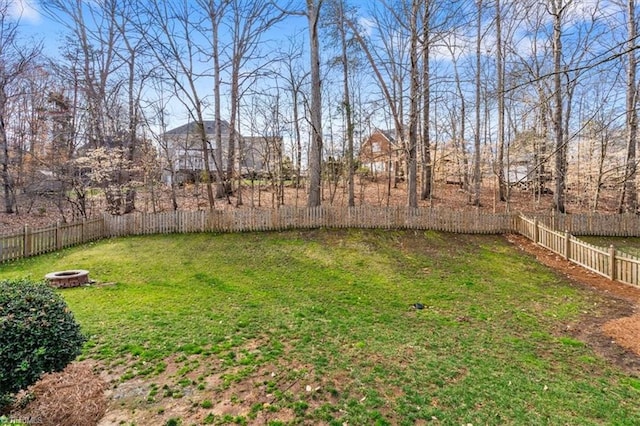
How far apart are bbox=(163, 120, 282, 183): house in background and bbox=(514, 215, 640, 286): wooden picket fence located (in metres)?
12.3

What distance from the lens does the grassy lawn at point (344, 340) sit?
3.69 meters

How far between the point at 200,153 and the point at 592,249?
88.7 feet

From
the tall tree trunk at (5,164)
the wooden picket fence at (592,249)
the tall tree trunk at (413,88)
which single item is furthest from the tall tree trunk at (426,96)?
the tall tree trunk at (5,164)

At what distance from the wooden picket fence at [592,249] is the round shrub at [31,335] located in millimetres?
10807

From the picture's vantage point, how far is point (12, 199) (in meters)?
17.9

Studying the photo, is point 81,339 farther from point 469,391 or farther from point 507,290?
point 507,290

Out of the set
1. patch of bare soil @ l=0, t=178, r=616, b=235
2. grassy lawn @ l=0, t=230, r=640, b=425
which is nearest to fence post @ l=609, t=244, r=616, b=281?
grassy lawn @ l=0, t=230, r=640, b=425

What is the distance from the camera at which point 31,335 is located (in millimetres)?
Result: 3334

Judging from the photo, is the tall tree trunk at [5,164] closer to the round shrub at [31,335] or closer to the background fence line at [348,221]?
the background fence line at [348,221]

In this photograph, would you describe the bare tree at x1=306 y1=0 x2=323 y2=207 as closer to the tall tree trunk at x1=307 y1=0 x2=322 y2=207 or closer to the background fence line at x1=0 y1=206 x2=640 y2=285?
the tall tree trunk at x1=307 y1=0 x2=322 y2=207

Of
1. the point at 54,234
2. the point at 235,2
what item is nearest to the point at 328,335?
the point at 54,234

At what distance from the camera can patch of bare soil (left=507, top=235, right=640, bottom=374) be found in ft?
16.7

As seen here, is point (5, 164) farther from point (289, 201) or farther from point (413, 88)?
point (413, 88)

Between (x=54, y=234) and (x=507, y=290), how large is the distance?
1355 cm
